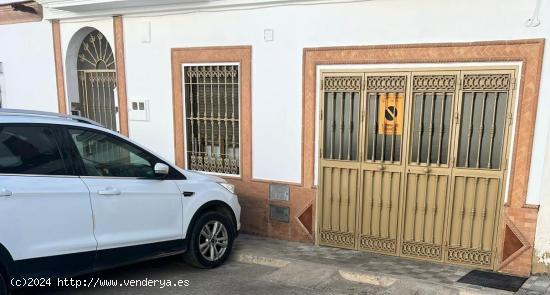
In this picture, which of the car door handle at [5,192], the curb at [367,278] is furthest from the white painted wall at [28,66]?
the curb at [367,278]

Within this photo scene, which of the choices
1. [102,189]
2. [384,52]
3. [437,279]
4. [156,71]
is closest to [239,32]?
[156,71]

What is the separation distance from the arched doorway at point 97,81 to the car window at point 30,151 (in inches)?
137

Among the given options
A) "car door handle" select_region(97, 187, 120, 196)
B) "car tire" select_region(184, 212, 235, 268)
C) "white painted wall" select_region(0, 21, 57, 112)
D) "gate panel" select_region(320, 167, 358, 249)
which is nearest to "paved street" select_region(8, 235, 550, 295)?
"car tire" select_region(184, 212, 235, 268)

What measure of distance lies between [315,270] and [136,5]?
15.2ft

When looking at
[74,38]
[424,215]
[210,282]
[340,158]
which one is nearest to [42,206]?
[210,282]

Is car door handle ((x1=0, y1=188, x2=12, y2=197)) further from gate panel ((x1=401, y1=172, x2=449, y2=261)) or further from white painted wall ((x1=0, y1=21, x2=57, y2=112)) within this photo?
white painted wall ((x1=0, y1=21, x2=57, y2=112))

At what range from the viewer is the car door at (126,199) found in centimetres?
401

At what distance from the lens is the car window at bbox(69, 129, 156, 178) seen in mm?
4035

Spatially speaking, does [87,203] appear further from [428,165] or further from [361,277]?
[428,165]

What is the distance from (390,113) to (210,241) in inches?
104

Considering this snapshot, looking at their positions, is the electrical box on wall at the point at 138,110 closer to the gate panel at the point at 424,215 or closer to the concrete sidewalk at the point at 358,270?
the concrete sidewalk at the point at 358,270

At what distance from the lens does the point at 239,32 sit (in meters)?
5.86

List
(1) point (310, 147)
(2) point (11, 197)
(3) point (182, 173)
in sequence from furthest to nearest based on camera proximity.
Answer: (1) point (310, 147), (3) point (182, 173), (2) point (11, 197)

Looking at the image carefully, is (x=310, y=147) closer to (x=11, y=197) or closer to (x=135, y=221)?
(x=135, y=221)
